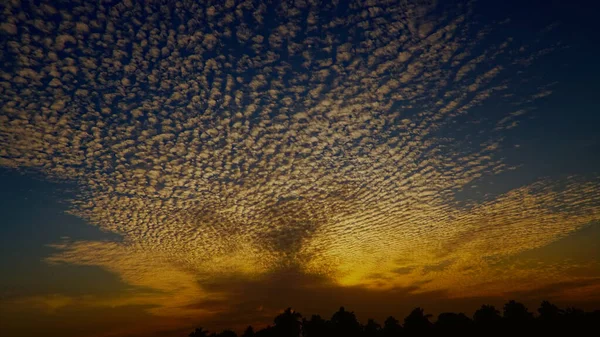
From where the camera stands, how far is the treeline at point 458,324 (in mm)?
75250

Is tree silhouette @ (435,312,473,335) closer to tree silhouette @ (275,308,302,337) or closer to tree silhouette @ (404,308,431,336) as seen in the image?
tree silhouette @ (404,308,431,336)

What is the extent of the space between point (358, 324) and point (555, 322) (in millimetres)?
43696

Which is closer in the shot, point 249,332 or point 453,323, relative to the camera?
point 453,323

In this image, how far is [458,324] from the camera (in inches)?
3120

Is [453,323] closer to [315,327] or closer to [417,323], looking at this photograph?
[417,323]

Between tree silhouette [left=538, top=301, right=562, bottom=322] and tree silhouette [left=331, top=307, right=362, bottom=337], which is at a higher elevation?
tree silhouette [left=538, top=301, right=562, bottom=322]

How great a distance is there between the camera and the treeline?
75.2 metres

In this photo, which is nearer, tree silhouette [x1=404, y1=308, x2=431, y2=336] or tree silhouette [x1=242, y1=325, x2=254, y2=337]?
tree silhouette [x1=404, y1=308, x2=431, y2=336]

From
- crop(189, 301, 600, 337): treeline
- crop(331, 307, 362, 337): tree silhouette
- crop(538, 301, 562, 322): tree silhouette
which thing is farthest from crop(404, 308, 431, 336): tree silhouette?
crop(538, 301, 562, 322): tree silhouette

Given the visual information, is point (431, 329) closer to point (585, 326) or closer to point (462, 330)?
point (462, 330)

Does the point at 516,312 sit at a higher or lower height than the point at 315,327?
higher

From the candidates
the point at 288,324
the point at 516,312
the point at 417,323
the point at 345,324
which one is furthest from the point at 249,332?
the point at 516,312

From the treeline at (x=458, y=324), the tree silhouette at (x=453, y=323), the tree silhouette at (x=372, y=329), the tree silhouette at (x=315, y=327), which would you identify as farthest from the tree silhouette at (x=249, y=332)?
the tree silhouette at (x=453, y=323)

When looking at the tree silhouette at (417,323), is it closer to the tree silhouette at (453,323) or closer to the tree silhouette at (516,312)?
the tree silhouette at (453,323)
